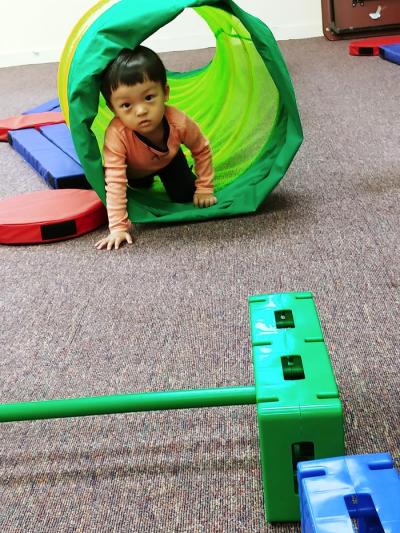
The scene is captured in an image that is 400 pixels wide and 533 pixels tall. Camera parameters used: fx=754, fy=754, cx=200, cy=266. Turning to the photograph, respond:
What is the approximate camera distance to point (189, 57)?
4520 millimetres

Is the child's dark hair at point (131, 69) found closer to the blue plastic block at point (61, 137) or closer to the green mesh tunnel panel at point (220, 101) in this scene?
the green mesh tunnel panel at point (220, 101)

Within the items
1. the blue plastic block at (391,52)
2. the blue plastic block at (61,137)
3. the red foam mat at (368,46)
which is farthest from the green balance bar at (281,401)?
the red foam mat at (368,46)

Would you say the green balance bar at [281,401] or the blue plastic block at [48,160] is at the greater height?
the green balance bar at [281,401]

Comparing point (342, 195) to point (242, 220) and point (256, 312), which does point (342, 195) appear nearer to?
point (242, 220)

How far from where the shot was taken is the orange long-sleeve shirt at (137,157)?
1.89m

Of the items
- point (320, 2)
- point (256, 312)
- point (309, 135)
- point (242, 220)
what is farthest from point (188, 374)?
point (320, 2)

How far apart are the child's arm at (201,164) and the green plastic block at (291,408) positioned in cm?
107

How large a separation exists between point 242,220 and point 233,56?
651mm

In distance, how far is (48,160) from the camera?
8.03 feet

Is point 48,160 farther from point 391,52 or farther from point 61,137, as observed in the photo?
point 391,52

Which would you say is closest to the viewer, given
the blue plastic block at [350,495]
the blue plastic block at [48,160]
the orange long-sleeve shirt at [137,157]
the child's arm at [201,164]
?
the blue plastic block at [350,495]

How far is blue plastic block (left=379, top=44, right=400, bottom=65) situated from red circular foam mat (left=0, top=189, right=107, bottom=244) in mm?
2060

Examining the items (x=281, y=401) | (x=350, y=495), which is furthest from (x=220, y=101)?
(x=350, y=495)

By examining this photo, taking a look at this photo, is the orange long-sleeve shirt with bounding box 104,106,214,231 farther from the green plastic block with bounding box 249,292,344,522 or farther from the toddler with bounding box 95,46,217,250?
the green plastic block with bounding box 249,292,344,522
